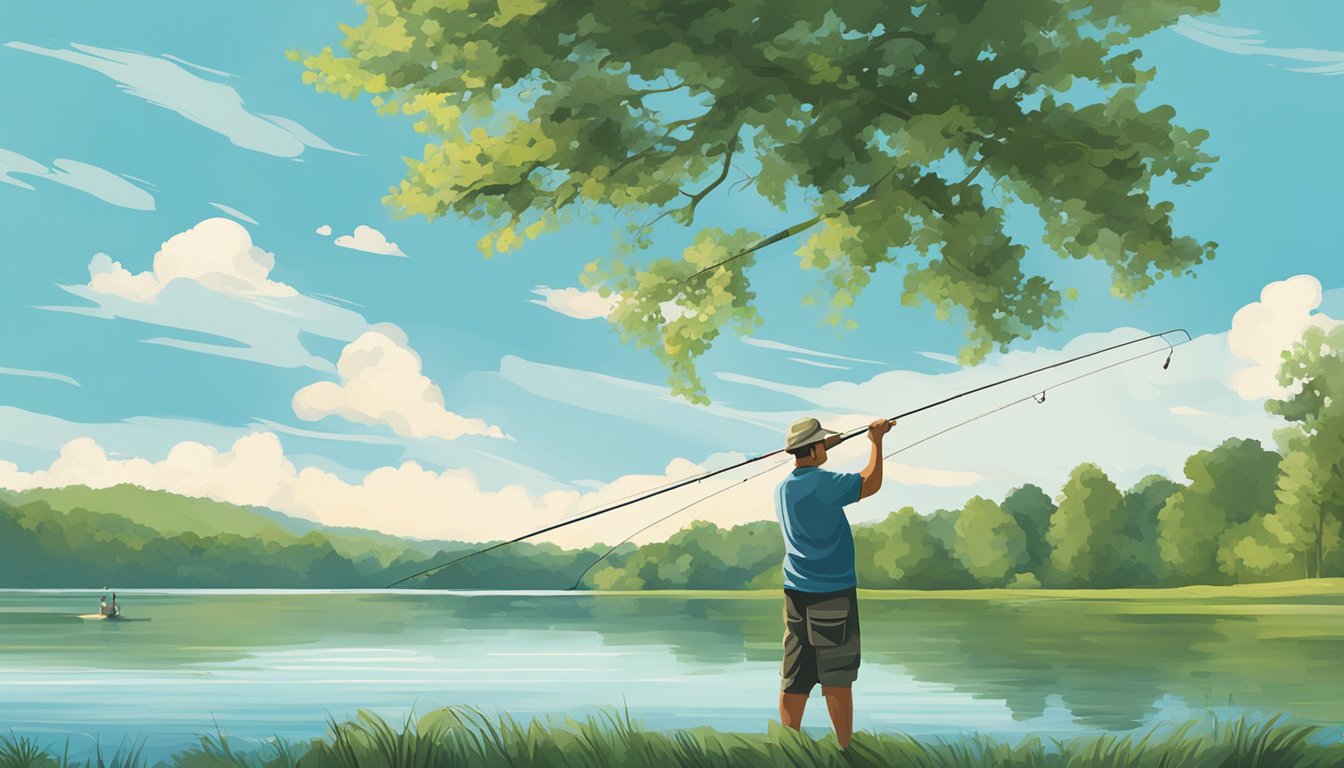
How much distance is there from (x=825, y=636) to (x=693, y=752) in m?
0.99

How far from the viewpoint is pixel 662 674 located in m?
19.6

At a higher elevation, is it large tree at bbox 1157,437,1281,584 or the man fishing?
large tree at bbox 1157,437,1281,584

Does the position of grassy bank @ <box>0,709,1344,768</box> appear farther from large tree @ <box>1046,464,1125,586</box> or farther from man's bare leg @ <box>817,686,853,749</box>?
large tree @ <box>1046,464,1125,586</box>

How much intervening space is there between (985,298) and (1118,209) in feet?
5.08

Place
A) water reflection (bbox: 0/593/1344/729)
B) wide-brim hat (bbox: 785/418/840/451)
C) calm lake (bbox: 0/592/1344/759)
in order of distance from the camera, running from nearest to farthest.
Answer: wide-brim hat (bbox: 785/418/840/451) → calm lake (bbox: 0/592/1344/759) → water reflection (bbox: 0/593/1344/729)

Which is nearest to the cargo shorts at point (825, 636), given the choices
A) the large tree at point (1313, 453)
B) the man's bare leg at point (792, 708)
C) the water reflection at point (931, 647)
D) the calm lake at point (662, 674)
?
the man's bare leg at point (792, 708)

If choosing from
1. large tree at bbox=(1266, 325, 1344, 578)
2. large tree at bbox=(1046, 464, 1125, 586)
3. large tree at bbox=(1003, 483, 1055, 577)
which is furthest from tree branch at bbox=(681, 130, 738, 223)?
large tree at bbox=(1003, 483, 1055, 577)

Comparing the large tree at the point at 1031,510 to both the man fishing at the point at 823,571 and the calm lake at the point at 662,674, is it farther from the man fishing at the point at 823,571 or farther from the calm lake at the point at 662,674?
the man fishing at the point at 823,571

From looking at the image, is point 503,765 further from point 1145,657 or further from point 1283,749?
point 1145,657

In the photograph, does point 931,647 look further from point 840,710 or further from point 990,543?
point 990,543

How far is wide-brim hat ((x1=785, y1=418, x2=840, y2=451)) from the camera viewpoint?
7.97 m

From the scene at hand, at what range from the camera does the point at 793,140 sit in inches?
426

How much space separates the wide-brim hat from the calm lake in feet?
13.3

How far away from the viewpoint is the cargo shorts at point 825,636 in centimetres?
785
